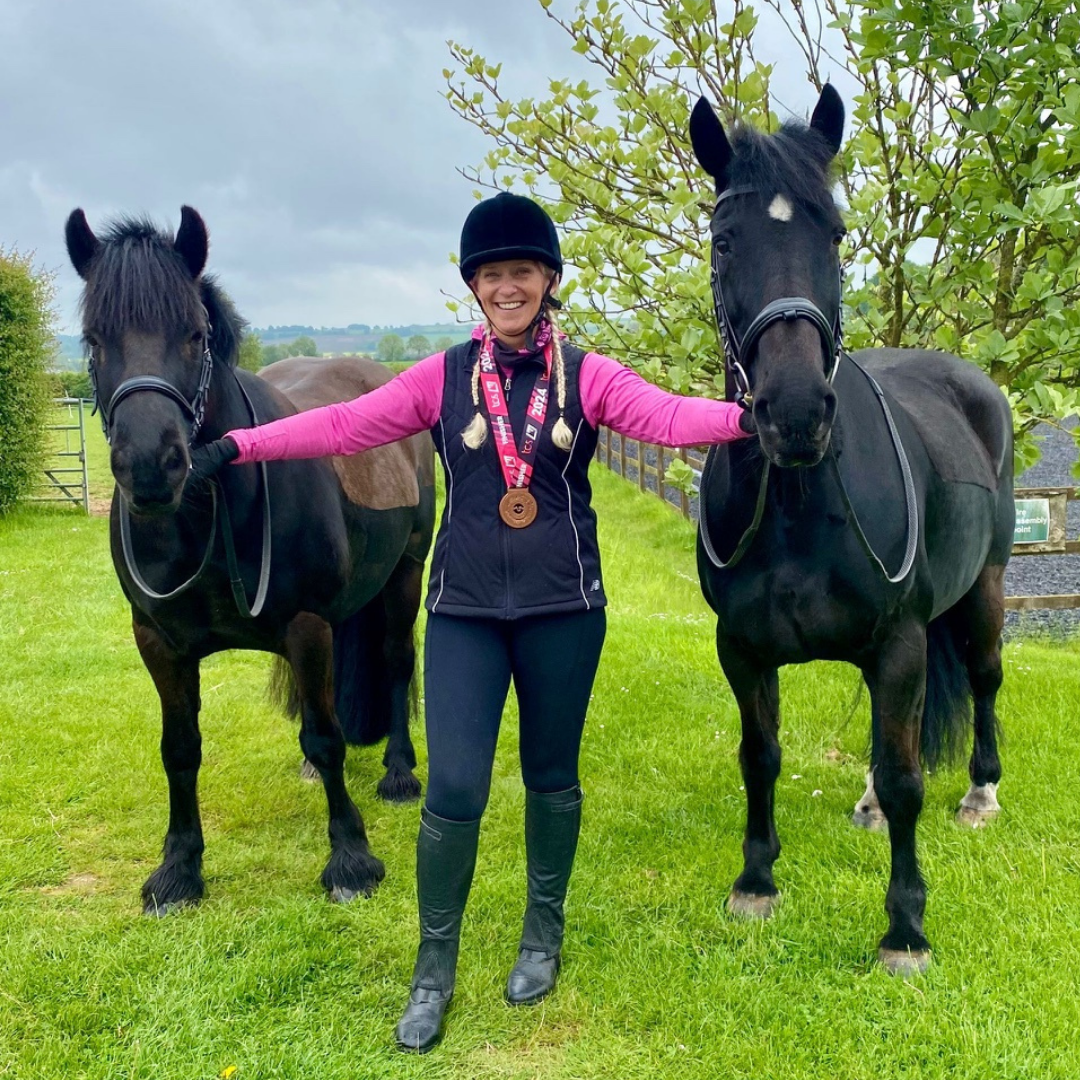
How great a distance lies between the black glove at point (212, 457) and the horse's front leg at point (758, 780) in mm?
1704

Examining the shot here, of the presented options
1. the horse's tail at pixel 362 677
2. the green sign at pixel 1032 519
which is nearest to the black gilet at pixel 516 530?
the horse's tail at pixel 362 677

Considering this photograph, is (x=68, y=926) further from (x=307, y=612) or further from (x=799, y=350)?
(x=799, y=350)

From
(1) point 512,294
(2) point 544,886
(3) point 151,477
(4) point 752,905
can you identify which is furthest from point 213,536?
(4) point 752,905

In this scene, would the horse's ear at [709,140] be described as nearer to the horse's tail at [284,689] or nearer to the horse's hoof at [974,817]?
the horse's hoof at [974,817]

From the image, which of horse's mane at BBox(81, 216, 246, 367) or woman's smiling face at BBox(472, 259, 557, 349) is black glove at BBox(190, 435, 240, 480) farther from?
woman's smiling face at BBox(472, 259, 557, 349)

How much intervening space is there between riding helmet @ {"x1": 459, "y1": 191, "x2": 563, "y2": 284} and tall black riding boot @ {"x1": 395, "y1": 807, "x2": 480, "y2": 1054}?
62.1 inches

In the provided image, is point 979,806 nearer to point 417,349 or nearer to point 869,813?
point 869,813

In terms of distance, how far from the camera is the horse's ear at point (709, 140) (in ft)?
8.29

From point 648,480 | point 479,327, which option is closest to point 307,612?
point 479,327

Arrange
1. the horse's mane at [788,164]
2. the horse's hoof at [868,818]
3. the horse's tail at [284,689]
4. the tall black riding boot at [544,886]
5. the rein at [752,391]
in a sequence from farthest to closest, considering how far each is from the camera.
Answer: the horse's tail at [284,689] < the horse's hoof at [868,818] < the tall black riding boot at [544,886] < the horse's mane at [788,164] < the rein at [752,391]

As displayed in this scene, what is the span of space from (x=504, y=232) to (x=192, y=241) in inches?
42.6

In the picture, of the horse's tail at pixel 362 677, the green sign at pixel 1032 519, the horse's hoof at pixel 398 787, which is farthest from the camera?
the green sign at pixel 1032 519

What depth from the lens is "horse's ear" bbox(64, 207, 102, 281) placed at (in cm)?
279

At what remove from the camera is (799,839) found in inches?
149
